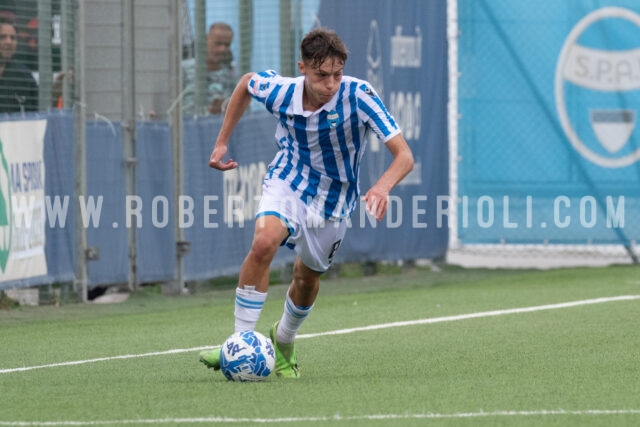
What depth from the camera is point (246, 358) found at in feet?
22.2

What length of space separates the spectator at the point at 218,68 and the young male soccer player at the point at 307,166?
5767mm

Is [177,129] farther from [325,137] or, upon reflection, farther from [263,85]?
[325,137]

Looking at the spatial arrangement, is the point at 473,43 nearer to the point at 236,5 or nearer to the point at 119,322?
the point at 236,5

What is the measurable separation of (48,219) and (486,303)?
3786 mm

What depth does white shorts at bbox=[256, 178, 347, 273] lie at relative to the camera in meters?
7.06

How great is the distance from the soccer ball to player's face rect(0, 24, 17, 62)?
5301mm

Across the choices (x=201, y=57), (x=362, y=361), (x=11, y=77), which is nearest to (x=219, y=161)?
A: (x=362, y=361)

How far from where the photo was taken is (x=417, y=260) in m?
15.3

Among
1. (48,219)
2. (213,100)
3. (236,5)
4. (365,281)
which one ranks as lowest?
(365,281)

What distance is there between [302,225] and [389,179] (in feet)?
2.29

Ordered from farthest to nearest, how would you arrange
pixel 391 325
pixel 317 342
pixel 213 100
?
pixel 213 100 → pixel 391 325 → pixel 317 342

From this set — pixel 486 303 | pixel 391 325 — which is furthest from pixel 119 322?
pixel 486 303

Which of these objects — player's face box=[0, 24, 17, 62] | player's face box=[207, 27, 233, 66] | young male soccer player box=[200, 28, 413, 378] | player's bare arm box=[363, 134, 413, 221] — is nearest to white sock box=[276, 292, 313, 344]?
young male soccer player box=[200, 28, 413, 378]

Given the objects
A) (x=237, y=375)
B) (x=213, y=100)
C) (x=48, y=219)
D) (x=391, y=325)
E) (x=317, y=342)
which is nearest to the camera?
(x=237, y=375)
